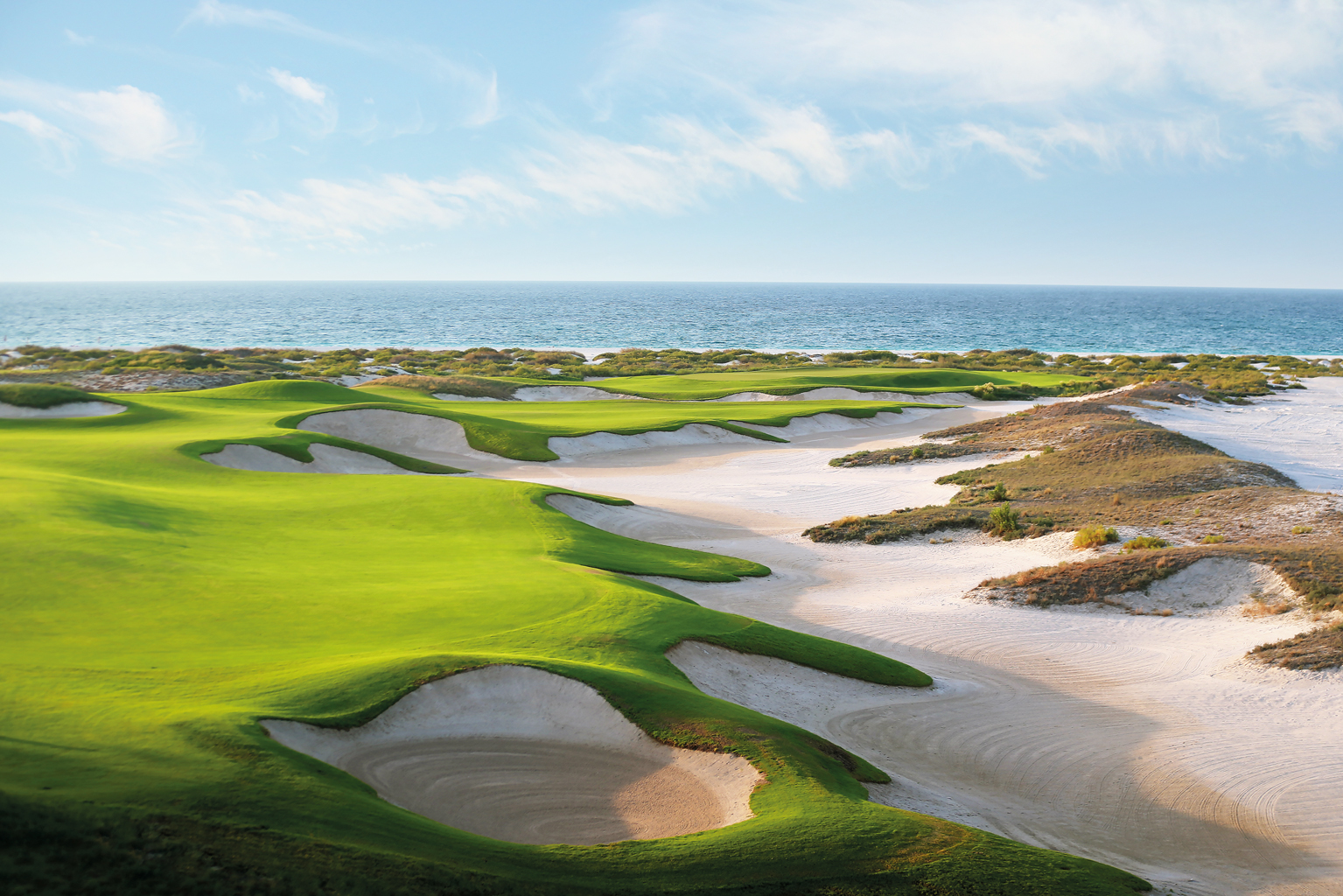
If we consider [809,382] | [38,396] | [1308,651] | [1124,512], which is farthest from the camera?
[809,382]

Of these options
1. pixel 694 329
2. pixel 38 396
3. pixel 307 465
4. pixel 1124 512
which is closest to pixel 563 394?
pixel 38 396

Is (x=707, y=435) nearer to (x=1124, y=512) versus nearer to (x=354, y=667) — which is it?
(x=1124, y=512)

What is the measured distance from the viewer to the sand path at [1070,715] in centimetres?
836

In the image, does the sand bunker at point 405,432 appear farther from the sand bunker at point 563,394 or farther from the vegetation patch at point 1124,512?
the sand bunker at point 563,394

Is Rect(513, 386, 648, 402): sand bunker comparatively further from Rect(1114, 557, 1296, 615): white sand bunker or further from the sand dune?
Rect(1114, 557, 1296, 615): white sand bunker

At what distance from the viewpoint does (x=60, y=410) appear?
3006 centimetres

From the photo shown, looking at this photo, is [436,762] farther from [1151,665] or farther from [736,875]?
[1151,665]

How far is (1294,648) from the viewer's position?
12898 mm

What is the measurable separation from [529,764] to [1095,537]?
50.1 feet

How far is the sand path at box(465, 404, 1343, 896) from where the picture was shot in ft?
27.4

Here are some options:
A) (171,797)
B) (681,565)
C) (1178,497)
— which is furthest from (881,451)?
(171,797)

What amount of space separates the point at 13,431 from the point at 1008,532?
27.9 metres

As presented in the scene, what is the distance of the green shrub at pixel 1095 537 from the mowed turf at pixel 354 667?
728 cm

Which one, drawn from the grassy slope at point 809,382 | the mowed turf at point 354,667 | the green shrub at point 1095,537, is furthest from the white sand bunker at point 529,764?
the grassy slope at point 809,382
